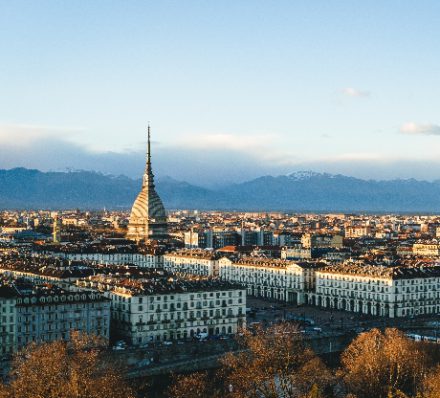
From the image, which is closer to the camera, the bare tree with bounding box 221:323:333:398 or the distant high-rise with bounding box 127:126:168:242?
the bare tree with bounding box 221:323:333:398

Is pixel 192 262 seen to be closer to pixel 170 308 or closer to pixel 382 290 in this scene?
pixel 382 290

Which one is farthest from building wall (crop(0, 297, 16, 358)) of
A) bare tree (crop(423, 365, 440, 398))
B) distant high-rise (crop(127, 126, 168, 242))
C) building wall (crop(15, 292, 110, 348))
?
distant high-rise (crop(127, 126, 168, 242))

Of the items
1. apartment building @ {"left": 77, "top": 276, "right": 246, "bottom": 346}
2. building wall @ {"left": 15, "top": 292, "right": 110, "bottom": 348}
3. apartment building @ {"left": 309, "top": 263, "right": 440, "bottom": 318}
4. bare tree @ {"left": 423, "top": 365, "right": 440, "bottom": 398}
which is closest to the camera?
bare tree @ {"left": 423, "top": 365, "right": 440, "bottom": 398}

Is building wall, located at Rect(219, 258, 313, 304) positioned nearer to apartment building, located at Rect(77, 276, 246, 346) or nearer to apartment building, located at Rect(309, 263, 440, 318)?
apartment building, located at Rect(309, 263, 440, 318)

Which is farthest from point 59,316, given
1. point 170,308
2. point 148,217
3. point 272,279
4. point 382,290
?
point 148,217

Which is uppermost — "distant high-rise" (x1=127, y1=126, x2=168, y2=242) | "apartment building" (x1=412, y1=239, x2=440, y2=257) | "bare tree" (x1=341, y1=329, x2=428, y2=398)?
"distant high-rise" (x1=127, y1=126, x2=168, y2=242)

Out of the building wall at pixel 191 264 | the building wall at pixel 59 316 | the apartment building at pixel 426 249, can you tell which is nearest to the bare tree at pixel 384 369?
the building wall at pixel 59 316

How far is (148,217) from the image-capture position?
17512cm

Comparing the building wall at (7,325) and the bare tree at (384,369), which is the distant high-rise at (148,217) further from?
the bare tree at (384,369)

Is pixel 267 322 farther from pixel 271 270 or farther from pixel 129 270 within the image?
pixel 271 270

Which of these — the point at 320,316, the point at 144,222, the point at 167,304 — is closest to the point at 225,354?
the point at 167,304

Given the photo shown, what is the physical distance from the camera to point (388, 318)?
8950 cm

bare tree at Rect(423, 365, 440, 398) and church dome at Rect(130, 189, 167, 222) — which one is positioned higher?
church dome at Rect(130, 189, 167, 222)

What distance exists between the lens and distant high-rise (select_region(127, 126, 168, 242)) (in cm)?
17388
